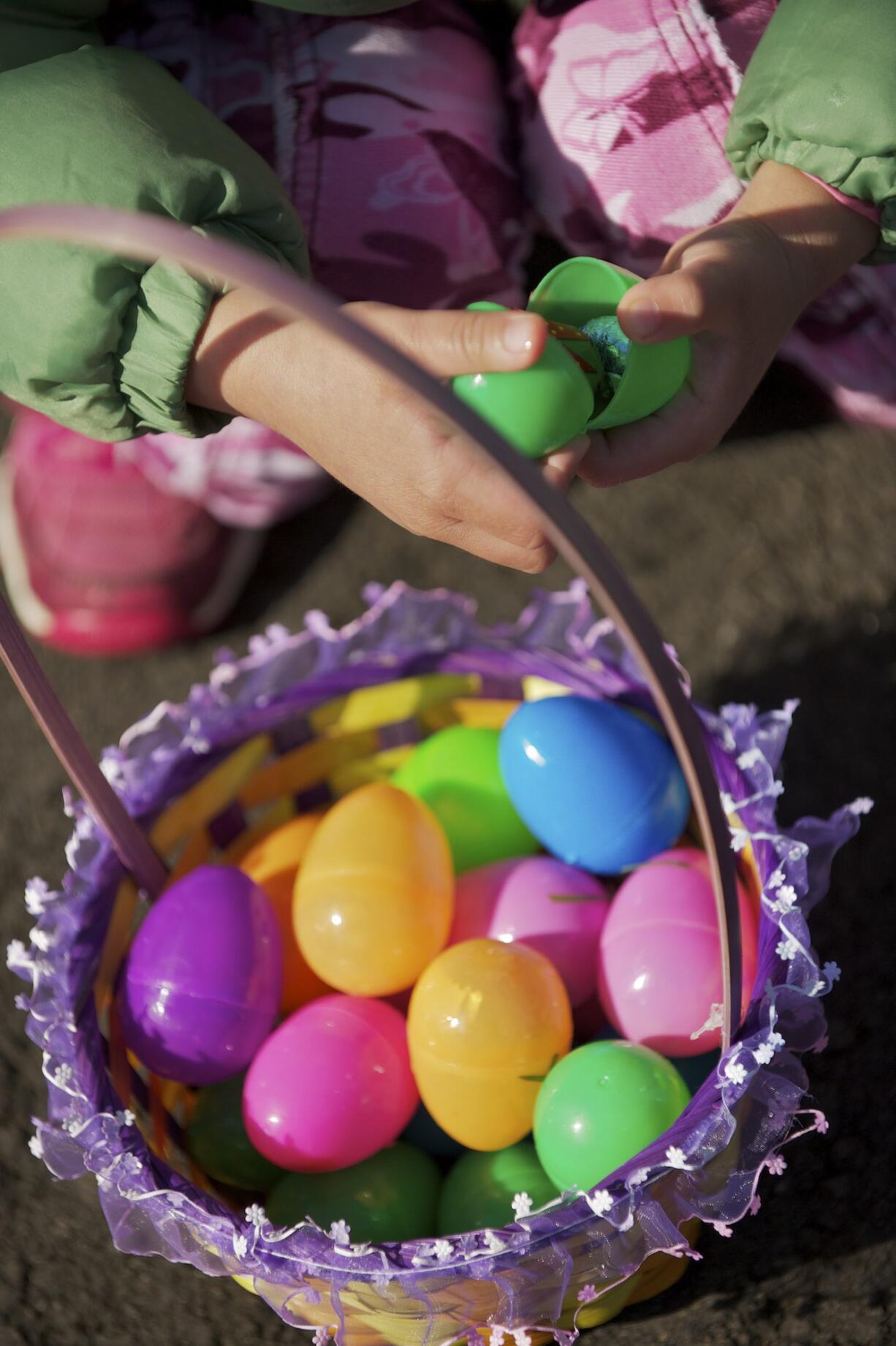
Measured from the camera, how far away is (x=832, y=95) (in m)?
0.84

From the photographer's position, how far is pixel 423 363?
0.68 meters

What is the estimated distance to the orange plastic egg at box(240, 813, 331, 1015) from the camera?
99 cm

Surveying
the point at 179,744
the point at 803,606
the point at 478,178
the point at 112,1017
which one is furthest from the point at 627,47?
the point at 112,1017

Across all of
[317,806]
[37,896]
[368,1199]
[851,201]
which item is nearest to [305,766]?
[317,806]

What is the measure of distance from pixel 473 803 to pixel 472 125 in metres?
0.59

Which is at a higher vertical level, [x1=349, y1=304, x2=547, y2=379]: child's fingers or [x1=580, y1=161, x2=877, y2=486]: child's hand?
[x1=349, y1=304, x2=547, y2=379]: child's fingers

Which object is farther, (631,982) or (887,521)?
(887,521)

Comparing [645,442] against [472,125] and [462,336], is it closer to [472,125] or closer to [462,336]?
[462,336]

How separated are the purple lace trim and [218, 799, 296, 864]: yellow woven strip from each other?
97 millimetres

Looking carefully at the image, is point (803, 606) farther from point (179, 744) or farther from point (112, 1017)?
point (112, 1017)

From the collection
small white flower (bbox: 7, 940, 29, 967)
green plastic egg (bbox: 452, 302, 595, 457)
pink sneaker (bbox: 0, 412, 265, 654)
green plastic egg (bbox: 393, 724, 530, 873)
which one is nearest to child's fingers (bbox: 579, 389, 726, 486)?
green plastic egg (bbox: 452, 302, 595, 457)

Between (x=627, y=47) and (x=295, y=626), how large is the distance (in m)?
0.69

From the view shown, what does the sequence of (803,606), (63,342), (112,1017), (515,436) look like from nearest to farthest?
(515,436), (63,342), (112,1017), (803,606)

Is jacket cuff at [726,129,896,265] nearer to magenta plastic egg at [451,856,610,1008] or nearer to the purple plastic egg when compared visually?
magenta plastic egg at [451,856,610,1008]
